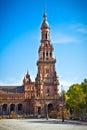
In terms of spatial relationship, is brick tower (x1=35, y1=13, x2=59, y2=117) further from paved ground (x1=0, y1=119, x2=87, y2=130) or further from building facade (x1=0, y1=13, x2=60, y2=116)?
paved ground (x1=0, y1=119, x2=87, y2=130)

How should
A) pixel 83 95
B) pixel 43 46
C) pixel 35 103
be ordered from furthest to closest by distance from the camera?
pixel 43 46 < pixel 35 103 < pixel 83 95

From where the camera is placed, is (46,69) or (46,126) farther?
(46,69)

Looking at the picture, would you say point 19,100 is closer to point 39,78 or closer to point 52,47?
point 39,78

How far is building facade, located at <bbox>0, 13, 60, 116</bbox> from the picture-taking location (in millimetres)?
99562

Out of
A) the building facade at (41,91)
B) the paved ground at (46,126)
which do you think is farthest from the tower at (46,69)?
the paved ground at (46,126)

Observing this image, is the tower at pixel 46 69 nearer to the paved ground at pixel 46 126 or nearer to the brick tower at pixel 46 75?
the brick tower at pixel 46 75

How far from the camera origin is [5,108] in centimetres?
10488

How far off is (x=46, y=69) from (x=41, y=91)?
23.4 feet

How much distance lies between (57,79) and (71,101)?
114 ft

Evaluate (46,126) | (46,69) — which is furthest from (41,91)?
(46,126)

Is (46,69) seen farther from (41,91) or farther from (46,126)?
(46,126)

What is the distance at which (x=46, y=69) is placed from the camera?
337 ft

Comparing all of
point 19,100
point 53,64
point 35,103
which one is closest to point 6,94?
point 19,100

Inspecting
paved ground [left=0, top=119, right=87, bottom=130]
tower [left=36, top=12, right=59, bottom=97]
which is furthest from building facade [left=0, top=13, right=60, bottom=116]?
paved ground [left=0, top=119, right=87, bottom=130]
